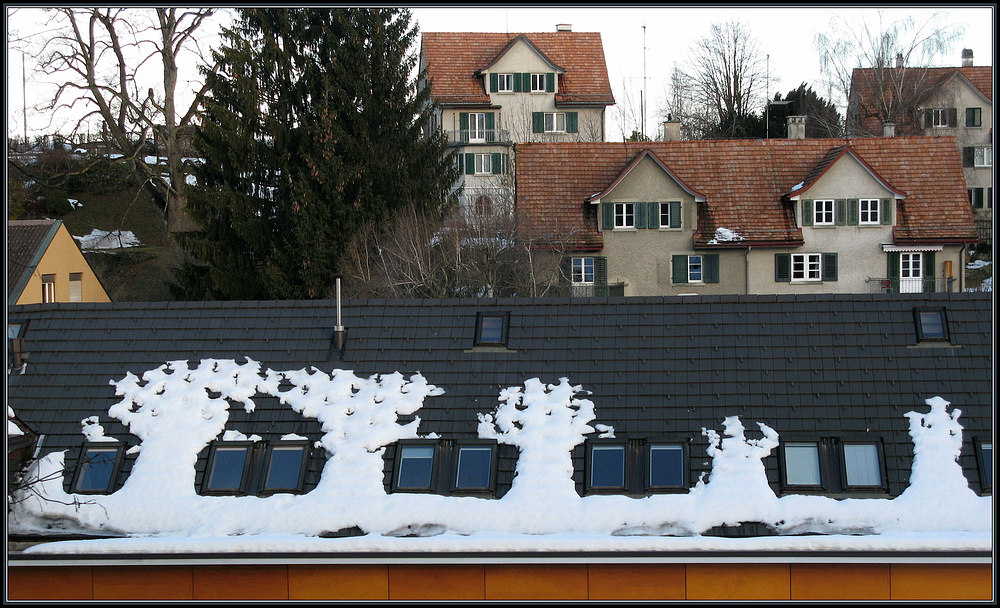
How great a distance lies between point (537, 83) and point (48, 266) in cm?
2603

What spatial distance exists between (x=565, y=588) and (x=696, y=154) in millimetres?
25020

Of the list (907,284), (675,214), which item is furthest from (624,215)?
(907,284)

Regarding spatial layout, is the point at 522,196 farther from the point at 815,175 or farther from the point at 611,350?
the point at 611,350

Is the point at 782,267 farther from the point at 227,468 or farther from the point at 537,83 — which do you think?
the point at 227,468

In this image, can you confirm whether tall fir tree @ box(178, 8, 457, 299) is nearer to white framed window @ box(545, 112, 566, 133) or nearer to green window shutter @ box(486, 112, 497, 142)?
green window shutter @ box(486, 112, 497, 142)

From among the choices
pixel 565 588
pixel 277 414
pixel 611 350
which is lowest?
pixel 565 588

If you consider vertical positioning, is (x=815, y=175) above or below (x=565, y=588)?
above

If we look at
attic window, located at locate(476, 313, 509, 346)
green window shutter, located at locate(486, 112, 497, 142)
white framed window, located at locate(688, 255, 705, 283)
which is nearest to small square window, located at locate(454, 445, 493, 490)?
attic window, located at locate(476, 313, 509, 346)

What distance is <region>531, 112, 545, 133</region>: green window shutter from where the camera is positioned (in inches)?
1834

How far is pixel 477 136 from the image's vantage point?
46312mm

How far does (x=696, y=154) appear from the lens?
32406mm

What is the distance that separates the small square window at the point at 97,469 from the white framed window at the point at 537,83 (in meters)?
38.3

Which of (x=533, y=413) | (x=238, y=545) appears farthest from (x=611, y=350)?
(x=238, y=545)

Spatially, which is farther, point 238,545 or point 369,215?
point 369,215
